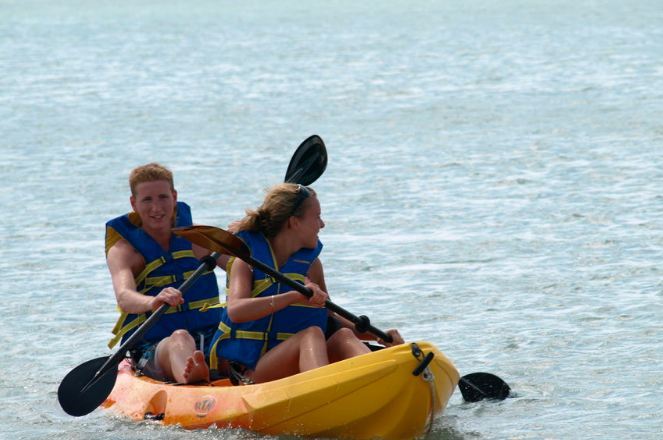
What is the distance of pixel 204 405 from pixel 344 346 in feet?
1.89

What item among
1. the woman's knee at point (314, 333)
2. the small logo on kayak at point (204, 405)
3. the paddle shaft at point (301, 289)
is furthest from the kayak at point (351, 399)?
the paddle shaft at point (301, 289)

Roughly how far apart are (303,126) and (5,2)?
39.0 meters

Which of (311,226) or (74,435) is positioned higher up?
(311,226)

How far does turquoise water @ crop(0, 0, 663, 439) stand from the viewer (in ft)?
23.3

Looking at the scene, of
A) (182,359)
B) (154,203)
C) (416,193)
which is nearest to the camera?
(182,359)

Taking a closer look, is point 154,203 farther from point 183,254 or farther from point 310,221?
point 310,221

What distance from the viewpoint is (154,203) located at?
20.6ft

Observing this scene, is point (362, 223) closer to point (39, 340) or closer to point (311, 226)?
point (39, 340)

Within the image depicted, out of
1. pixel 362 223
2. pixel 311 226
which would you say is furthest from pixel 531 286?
pixel 311 226

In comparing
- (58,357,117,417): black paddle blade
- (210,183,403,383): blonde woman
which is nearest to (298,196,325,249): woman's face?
(210,183,403,383): blonde woman

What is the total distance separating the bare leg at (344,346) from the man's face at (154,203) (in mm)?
945

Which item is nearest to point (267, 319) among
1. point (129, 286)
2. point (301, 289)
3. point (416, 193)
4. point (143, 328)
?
point (301, 289)

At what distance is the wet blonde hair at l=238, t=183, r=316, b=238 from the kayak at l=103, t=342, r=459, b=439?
2.09 feet

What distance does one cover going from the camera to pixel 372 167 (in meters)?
13.9
